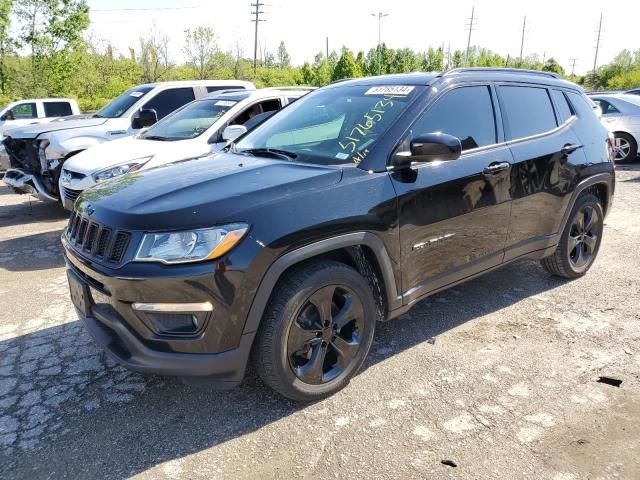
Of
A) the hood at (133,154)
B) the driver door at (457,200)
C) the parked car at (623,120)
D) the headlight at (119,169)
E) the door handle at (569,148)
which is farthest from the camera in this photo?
the parked car at (623,120)

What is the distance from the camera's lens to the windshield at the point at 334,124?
3.29 m

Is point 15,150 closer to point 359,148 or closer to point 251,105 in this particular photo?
point 251,105

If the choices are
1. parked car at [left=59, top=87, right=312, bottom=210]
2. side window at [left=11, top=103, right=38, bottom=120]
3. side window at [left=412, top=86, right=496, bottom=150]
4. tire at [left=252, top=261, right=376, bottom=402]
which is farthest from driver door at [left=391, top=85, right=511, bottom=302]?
side window at [left=11, top=103, right=38, bottom=120]

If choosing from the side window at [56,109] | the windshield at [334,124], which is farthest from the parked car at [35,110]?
the windshield at [334,124]

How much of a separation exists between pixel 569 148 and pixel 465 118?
1.24 meters

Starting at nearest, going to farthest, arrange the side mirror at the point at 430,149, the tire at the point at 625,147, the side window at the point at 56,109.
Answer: the side mirror at the point at 430,149, the tire at the point at 625,147, the side window at the point at 56,109

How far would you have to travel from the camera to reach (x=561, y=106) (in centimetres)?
449

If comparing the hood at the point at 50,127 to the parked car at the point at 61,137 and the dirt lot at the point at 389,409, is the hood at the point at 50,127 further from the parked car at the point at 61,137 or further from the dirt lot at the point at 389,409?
the dirt lot at the point at 389,409

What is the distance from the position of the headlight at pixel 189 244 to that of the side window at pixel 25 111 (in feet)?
49.2

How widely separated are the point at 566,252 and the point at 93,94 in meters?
37.0

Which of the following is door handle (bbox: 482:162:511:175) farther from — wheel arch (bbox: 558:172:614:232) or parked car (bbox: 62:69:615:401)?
wheel arch (bbox: 558:172:614:232)

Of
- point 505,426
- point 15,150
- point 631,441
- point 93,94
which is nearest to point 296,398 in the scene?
point 505,426

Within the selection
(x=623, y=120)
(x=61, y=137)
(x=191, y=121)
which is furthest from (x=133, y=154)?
(x=623, y=120)

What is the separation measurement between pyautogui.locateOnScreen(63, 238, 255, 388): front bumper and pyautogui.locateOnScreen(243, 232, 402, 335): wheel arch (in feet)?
0.53
